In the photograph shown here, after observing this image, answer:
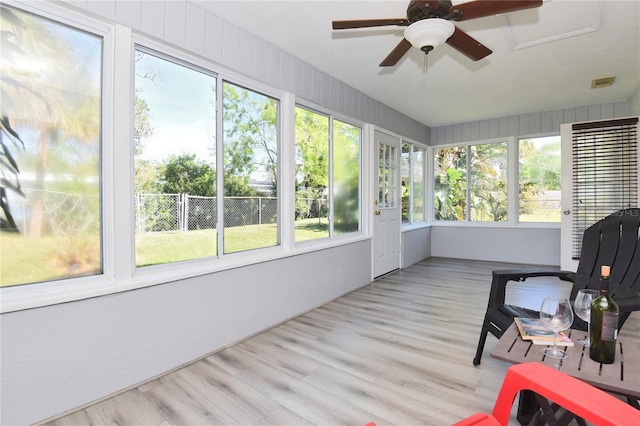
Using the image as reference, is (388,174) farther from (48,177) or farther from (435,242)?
(48,177)

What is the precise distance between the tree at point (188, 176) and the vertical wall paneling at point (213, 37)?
826mm

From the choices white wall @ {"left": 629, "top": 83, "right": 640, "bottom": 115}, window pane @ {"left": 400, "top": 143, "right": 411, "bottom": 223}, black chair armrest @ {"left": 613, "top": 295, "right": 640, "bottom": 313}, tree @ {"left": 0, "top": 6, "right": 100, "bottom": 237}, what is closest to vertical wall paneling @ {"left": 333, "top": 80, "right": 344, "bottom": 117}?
window pane @ {"left": 400, "top": 143, "right": 411, "bottom": 223}

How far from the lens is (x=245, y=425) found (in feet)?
5.63

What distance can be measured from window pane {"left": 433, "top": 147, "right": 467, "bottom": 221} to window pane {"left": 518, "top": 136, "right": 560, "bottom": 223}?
38.9 inches

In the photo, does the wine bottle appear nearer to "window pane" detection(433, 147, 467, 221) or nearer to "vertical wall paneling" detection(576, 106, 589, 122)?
"vertical wall paneling" detection(576, 106, 589, 122)

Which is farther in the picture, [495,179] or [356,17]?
[495,179]

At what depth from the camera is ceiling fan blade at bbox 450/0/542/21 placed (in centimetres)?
173

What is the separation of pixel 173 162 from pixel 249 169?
731 millimetres

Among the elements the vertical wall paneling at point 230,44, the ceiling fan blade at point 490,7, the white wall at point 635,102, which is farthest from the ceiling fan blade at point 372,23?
the white wall at point 635,102

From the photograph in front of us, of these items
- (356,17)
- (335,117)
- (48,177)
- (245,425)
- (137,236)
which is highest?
(356,17)

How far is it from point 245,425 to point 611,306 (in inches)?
72.7

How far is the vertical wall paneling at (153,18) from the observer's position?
2.11 meters

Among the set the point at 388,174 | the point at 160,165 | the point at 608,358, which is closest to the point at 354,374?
the point at 608,358

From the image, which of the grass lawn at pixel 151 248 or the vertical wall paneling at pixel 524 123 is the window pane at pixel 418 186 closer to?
the vertical wall paneling at pixel 524 123
